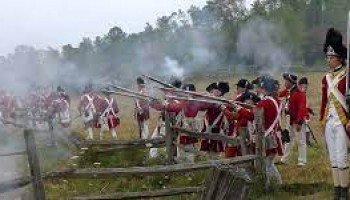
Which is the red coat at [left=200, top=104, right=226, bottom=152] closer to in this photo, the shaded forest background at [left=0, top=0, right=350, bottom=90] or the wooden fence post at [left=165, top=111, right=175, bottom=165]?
the wooden fence post at [left=165, top=111, right=175, bottom=165]

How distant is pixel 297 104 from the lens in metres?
10.6

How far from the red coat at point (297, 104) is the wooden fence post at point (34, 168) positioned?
5754 millimetres

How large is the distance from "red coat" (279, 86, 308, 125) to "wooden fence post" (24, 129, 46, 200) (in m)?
5.75

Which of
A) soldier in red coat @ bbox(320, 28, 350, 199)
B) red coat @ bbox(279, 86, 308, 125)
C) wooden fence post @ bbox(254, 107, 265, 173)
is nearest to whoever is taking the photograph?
soldier in red coat @ bbox(320, 28, 350, 199)

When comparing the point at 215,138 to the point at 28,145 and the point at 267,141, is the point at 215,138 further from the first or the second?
the point at 28,145

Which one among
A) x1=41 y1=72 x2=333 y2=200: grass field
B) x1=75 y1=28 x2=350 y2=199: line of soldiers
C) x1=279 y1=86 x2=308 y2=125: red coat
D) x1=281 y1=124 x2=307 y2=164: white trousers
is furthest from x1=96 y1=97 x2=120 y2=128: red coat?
x1=279 y1=86 x2=308 y2=125: red coat

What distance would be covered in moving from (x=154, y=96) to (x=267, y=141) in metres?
2.55

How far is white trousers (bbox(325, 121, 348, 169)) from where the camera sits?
6.96m

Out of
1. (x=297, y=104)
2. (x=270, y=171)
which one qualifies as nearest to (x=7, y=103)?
(x=297, y=104)

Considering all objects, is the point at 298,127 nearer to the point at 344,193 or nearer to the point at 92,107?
the point at 344,193

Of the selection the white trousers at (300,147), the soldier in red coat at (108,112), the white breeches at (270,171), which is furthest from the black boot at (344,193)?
the soldier in red coat at (108,112)

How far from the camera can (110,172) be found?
20.8 ft

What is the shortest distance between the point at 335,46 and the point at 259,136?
1.71 m

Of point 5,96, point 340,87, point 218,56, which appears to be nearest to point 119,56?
point 218,56
